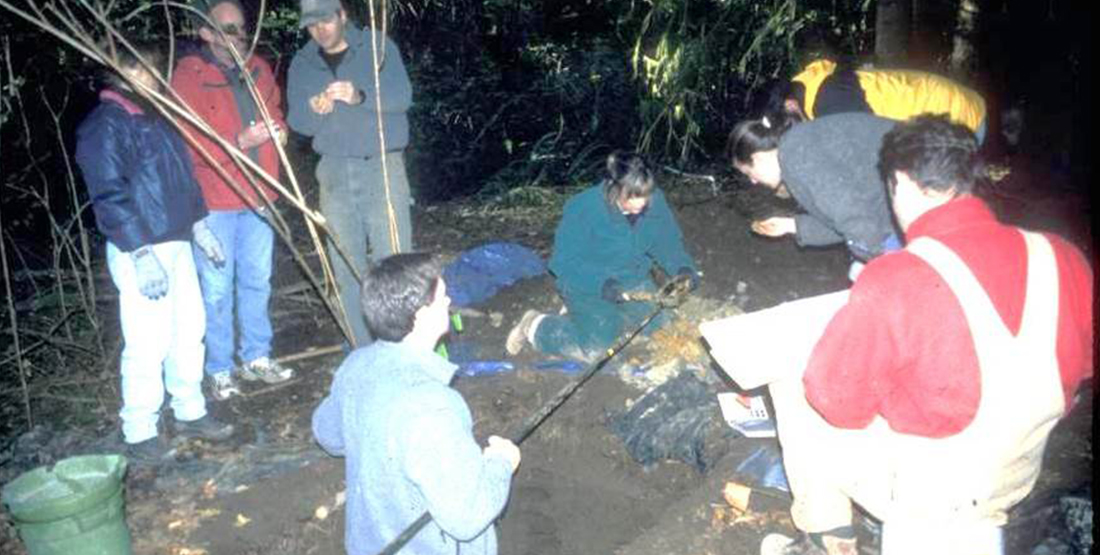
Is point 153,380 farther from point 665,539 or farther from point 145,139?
point 665,539

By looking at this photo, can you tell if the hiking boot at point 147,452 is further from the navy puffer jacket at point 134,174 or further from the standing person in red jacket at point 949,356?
the standing person in red jacket at point 949,356

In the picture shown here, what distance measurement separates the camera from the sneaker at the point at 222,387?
5.40 meters

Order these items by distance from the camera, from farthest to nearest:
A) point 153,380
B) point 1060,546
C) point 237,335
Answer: point 237,335, point 153,380, point 1060,546

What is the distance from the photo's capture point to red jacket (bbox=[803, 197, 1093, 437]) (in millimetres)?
2465

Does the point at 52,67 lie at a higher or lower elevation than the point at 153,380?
higher

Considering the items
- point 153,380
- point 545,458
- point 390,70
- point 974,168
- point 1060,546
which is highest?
point 390,70

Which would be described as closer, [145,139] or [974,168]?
[974,168]

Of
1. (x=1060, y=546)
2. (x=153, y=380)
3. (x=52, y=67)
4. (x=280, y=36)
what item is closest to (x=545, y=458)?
(x=153, y=380)

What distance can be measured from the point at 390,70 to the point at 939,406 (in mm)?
3945

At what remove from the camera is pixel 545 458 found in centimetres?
487

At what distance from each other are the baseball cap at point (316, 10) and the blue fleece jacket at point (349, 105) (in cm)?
26

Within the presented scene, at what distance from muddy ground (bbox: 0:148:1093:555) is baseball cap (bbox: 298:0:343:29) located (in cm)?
239

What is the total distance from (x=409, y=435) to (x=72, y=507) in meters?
2.06

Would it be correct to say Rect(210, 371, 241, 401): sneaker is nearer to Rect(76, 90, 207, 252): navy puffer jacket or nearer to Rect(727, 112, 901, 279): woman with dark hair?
Rect(76, 90, 207, 252): navy puffer jacket
